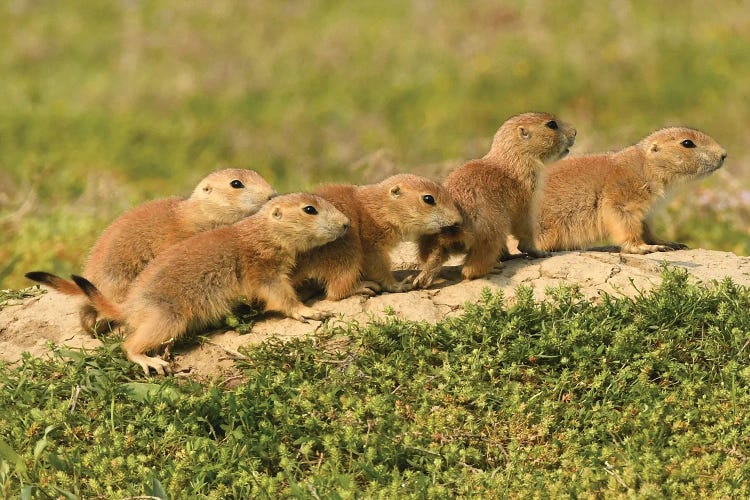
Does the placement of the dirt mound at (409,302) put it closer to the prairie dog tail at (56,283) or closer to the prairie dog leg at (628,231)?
the prairie dog leg at (628,231)

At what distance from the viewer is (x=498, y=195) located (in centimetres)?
728

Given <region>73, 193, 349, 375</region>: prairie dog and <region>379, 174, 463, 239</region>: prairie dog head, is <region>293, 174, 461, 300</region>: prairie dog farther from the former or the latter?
<region>73, 193, 349, 375</region>: prairie dog

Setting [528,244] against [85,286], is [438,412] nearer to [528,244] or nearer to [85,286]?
[528,244]

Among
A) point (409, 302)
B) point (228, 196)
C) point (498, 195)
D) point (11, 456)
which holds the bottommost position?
point (11, 456)

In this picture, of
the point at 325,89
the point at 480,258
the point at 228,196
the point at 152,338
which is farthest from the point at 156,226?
the point at 325,89

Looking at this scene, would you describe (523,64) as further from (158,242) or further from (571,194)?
(158,242)

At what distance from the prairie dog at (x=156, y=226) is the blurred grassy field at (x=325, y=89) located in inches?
118

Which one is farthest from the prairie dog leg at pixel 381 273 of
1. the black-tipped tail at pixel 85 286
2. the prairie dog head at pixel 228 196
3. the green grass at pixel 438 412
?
the black-tipped tail at pixel 85 286

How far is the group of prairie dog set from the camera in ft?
21.0

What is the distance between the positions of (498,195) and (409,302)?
106 centimetres

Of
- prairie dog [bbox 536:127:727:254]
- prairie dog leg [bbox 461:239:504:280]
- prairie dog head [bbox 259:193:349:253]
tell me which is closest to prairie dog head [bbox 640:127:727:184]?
prairie dog [bbox 536:127:727:254]

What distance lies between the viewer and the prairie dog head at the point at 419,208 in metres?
6.88

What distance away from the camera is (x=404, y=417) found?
19.8 ft

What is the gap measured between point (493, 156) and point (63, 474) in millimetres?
3687
